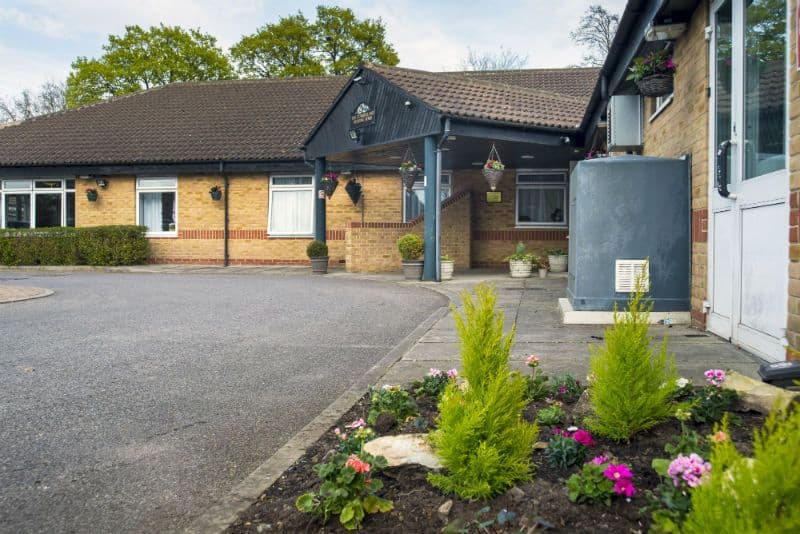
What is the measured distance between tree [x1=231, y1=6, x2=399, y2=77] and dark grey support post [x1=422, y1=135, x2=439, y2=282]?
86.6 ft

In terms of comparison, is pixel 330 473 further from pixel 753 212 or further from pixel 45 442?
pixel 753 212

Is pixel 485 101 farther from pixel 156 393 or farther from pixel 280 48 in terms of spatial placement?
pixel 280 48

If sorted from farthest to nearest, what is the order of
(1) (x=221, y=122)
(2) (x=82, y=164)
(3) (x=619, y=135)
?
(1) (x=221, y=122), (2) (x=82, y=164), (3) (x=619, y=135)

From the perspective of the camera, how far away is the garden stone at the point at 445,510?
2522mm

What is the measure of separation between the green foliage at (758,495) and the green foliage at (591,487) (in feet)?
3.42

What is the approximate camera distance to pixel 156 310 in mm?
10430

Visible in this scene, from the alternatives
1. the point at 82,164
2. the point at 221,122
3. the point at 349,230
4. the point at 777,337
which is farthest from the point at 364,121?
the point at 777,337

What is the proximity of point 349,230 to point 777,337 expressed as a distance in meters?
14.5

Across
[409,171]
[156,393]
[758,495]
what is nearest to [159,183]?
[409,171]

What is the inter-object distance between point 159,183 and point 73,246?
3.40 metres

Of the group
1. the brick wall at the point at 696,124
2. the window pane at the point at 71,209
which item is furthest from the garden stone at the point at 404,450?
the window pane at the point at 71,209

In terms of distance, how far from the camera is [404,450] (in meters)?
3.07

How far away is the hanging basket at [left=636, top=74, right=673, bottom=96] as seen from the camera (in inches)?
325

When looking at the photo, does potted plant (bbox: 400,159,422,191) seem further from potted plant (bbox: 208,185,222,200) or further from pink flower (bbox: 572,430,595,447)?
pink flower (bbox: 572,430,595,447)
